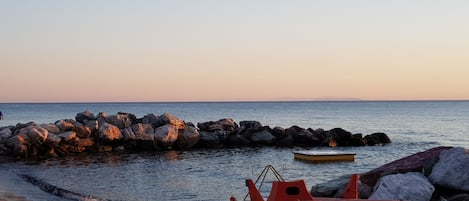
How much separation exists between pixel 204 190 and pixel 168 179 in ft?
13.8

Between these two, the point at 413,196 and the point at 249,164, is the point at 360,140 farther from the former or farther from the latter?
the point at 413,196

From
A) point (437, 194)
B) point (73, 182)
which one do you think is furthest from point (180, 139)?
point (437, 194)

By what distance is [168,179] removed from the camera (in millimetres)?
27125

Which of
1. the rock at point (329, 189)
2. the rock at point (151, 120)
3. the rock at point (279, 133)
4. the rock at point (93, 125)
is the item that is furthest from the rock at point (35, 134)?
the rock at point (329, 189)

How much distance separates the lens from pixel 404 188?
1566cm

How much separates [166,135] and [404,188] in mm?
28232

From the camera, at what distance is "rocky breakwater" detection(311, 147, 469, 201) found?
51.5 feet

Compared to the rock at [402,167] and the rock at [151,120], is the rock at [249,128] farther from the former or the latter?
the rock at [402,167]

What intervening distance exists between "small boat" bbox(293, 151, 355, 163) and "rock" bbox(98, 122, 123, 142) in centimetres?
1351

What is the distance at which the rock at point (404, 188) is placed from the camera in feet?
50.7

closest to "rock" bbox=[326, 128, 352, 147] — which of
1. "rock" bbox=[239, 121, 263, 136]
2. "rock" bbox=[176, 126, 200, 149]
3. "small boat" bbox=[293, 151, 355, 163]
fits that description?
"rock" bbox=[239, 121, 263, 136]

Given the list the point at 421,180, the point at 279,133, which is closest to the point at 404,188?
the point at 421,180

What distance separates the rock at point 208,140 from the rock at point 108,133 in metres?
7.03

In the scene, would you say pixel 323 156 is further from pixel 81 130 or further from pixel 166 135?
pixel 81 130
